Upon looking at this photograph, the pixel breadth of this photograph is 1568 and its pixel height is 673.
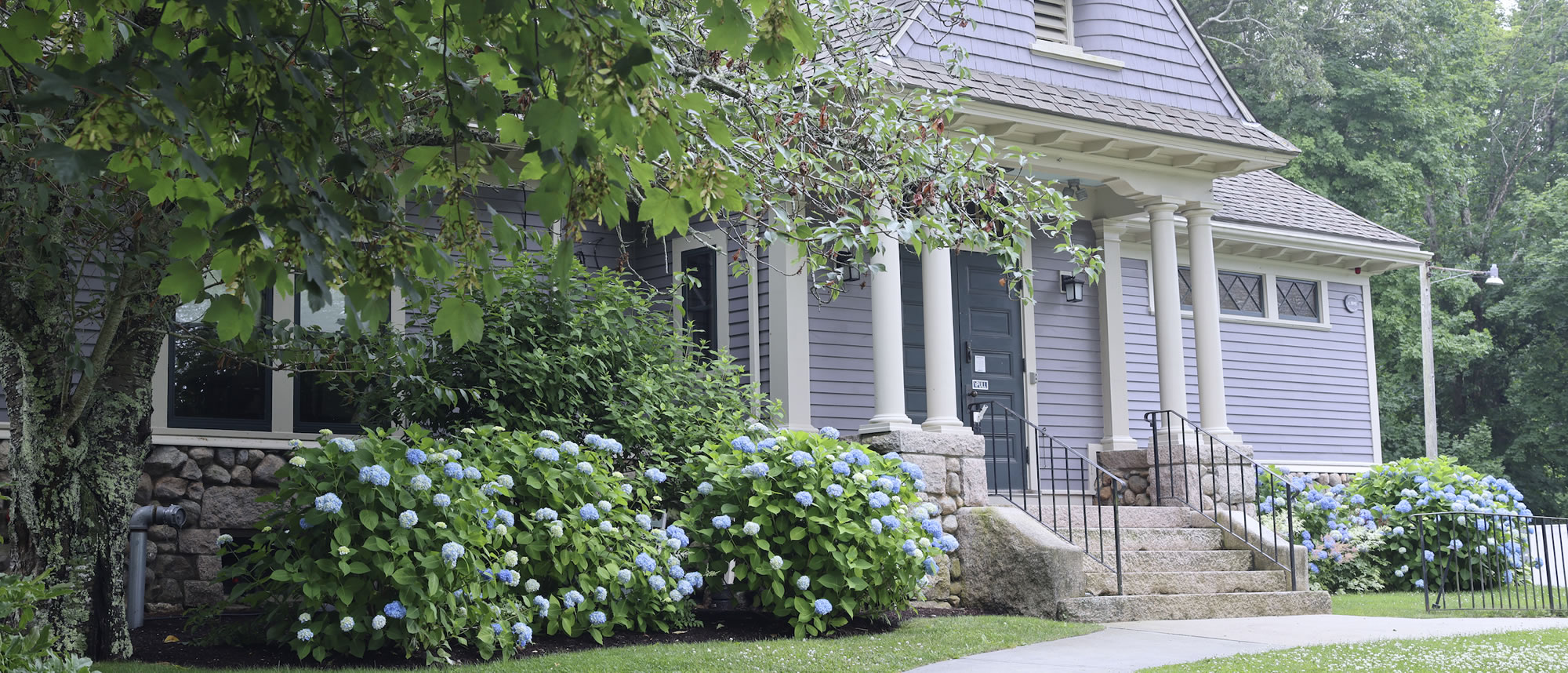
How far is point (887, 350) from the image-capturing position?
9.12m

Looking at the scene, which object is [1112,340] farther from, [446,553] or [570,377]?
[446,553]

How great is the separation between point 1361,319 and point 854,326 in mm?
7896

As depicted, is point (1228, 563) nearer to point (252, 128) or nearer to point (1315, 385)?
point (1315, 385)

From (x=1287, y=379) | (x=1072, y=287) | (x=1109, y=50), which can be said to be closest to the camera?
(x=1109, y=50)

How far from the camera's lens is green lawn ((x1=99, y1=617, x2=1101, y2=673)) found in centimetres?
573

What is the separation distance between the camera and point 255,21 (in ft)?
9.29

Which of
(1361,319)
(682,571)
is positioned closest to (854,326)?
(682,571)

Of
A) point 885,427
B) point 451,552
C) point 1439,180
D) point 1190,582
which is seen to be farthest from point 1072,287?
point 1439,180

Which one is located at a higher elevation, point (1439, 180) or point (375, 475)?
point (1439, 180)

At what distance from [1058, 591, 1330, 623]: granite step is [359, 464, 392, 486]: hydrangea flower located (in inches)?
164

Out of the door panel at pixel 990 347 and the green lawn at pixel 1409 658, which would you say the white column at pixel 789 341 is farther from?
the green lawn at pixel 1409 658

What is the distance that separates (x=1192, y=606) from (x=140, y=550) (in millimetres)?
6292

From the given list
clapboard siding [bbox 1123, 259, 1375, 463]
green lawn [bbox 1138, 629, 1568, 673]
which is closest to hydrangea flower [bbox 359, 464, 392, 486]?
green lawn [bbox 1138, 629, 1568, 673]

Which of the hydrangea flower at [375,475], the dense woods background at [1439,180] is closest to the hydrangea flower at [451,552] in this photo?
the hydrangea flower at [375,475]
